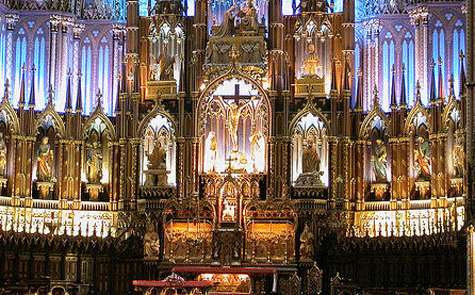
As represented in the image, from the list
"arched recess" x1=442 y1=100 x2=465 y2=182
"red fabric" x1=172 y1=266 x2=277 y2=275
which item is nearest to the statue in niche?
"arched recess" x1=442 y1=100 x2=465 y2=182

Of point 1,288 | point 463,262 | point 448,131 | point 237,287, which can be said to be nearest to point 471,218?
point 463,262

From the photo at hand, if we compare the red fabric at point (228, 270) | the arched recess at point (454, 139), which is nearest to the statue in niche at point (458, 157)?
the arched recess at point (454, 139)

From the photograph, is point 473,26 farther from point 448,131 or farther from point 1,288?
point 1,288

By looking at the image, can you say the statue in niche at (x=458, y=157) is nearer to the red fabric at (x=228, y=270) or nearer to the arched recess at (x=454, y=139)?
the arched recess at (x=454, y=139)

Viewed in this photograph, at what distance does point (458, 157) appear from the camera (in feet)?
156

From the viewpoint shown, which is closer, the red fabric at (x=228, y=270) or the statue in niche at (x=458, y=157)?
the statue in niche at (x=458, y=157)

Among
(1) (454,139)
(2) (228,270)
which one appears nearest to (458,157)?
(1) (454,139)

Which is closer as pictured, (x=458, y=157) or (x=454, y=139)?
(x=458, y=157)

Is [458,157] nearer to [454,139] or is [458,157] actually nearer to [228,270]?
[454,139]

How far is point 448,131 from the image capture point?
48.7 metres

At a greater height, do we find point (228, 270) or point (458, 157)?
point (458, 157)

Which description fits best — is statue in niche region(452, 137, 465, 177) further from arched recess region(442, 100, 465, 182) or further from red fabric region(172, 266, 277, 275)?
red fabric region(172, 266, 277, 275)

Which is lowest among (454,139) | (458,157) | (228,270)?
(228,270)

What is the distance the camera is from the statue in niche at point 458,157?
47.3m
